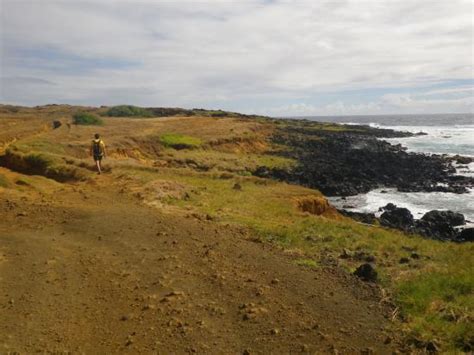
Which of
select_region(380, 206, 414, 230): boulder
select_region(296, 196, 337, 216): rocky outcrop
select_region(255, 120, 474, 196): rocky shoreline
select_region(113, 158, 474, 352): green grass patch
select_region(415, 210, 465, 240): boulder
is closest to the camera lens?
select_region(113, 158, 474, 352): green grass patch

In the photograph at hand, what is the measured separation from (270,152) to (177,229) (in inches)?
1557

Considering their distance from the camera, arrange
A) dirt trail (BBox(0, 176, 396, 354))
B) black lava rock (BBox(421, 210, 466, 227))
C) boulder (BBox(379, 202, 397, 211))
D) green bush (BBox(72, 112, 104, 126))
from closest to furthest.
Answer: dirt trail (BBox(0, 176, 396, 354)) < black lava rock (BBox(421, 210, 466, 227)) < boulder (BBox(379, 202, 397, 211)) < green bush (BBox(72, 112, 104, 126))

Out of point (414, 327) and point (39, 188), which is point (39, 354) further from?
point (39, 188)

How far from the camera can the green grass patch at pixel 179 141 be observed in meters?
41.7

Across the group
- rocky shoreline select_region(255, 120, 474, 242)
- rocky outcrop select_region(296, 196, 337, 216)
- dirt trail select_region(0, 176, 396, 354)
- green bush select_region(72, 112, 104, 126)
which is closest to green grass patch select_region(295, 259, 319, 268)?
dirt trail select_region(0, 176, 396, 354)

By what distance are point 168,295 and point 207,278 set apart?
3.54ft

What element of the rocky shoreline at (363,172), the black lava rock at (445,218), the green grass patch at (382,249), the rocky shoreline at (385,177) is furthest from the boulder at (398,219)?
the rocky shoreline at (363,172)

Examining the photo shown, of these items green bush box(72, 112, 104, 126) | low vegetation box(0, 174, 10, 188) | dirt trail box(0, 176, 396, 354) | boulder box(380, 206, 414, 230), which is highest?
green bush box(72, 112, 104, 126)

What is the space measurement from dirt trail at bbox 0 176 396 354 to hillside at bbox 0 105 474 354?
0.03 m

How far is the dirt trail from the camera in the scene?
7.22 m

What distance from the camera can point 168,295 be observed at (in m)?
8.62

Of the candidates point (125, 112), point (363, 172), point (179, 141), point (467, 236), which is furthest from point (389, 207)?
point (125, 112)

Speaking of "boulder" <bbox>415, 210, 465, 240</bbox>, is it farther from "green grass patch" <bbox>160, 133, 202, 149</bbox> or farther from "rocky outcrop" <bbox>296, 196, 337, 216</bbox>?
"green grass patch" <bbox>160, 133, 202, 149</bbox>

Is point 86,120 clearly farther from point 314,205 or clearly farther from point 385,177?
point 314,205
